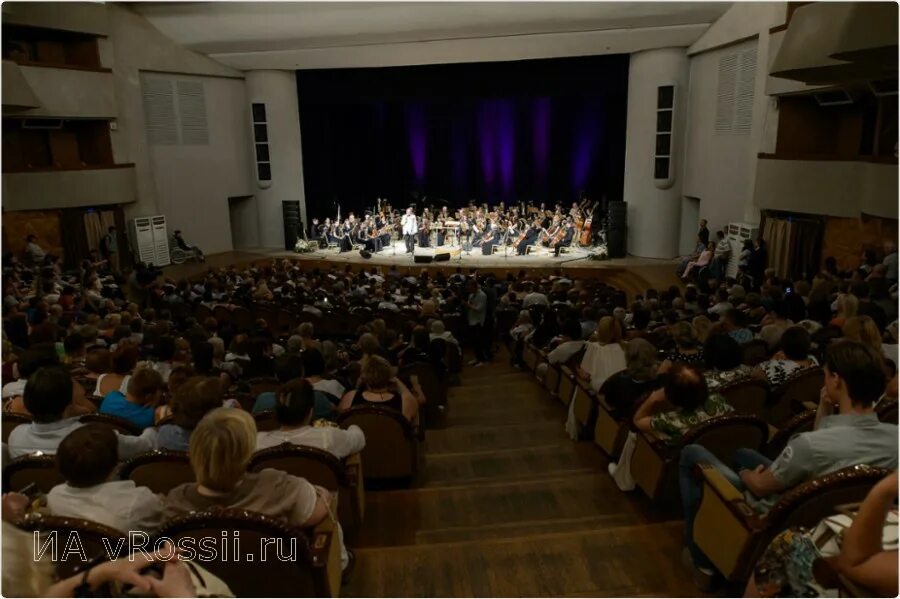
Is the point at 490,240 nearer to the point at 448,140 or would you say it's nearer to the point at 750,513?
the point at 448,140

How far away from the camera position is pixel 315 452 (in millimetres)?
2621

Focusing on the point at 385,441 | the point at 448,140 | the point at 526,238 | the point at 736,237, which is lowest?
the point at 526,238

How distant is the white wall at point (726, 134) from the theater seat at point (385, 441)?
30.7ft

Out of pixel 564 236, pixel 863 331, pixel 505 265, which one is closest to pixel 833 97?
pixel 564 236

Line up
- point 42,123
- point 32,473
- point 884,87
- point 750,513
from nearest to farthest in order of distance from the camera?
point 750,513, point 32,473, point 884,87, point 42,123

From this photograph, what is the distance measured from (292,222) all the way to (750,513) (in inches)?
553

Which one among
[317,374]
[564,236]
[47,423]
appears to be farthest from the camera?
[564,236]

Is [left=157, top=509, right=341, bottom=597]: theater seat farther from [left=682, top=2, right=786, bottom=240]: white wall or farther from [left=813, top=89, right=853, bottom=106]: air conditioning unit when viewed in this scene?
[left=682, top=2, right=786, bottom=240]: white wall

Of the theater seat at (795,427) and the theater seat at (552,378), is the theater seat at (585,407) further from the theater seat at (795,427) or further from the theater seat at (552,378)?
the theater seat at (795,427)

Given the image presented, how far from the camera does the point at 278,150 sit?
50.9ft

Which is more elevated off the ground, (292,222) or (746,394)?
(746,394)

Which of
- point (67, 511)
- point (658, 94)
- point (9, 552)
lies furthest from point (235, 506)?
point (658, 94)

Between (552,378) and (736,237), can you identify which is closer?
(552,378)

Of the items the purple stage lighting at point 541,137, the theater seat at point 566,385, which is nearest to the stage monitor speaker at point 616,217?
the purple stage lighting at point 541,137
